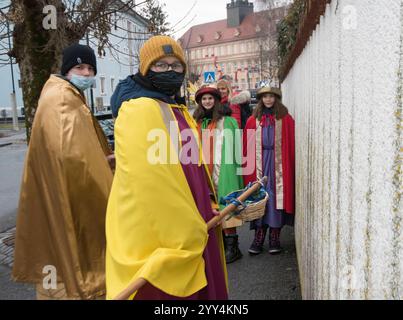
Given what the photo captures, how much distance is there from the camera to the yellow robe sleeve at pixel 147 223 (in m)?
1.78

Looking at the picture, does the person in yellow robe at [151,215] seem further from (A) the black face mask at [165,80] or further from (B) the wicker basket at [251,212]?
(B) the wicker basket at [251,212]

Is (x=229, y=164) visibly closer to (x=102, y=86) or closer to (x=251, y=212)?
(x=251, y=212)

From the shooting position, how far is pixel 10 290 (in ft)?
14.4

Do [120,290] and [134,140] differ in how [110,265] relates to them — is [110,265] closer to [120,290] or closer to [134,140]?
[120,290]

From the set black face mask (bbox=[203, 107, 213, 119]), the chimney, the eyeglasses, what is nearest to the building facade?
the chimney

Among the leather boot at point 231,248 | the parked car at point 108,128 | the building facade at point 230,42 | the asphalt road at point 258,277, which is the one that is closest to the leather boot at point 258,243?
the asphalt road at point 258,277

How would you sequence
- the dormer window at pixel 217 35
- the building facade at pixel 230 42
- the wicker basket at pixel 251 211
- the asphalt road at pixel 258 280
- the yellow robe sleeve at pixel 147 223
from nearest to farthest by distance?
the yellow robe sleeve at pixel 147 223, the wicker basket at pixel 251 211, the asphalt road at pixel 258 280, the building facade at pixel 230 42, the dormer window at pixel 217 35

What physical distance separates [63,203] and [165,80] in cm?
98

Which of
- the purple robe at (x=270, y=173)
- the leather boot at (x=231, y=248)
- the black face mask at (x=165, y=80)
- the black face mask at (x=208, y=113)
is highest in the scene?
the black face mask at (x=165, y=80)

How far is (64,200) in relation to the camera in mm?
2602

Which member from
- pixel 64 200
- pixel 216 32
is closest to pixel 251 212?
pixel 64 200

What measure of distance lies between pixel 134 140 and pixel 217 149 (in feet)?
10.6

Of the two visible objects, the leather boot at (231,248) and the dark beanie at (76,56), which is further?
the leather boot at (231,248)

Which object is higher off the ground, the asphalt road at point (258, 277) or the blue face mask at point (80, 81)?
the blue face mask at point (80, 81)
